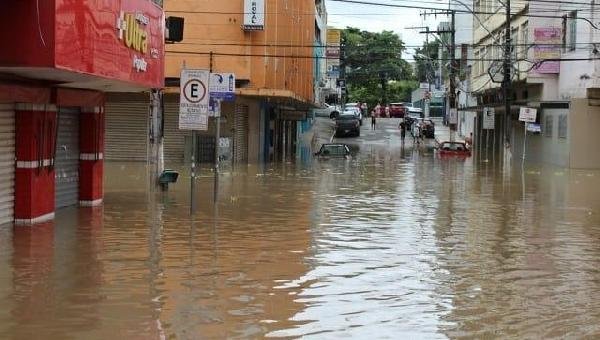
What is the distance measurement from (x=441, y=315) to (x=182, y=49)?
104 ft

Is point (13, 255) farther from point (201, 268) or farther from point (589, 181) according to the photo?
point (589, 181)

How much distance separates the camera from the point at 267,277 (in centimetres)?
1019

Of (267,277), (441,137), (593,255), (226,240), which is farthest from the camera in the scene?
(441,137)

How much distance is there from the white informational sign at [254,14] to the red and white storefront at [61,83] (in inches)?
741

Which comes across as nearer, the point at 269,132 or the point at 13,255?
the point at 13,255

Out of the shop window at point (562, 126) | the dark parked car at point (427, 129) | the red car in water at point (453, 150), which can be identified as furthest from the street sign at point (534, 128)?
the dark parked car at point (427, 129)

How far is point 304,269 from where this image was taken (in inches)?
426

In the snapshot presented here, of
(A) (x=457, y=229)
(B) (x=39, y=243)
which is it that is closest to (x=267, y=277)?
(B) (x=39, y=243)

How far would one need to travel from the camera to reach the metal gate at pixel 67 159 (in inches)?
665

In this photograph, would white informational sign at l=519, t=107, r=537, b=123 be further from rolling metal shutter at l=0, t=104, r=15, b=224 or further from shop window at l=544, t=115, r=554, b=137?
rolling metal shutter at l=0, t=104, r=15, b=224

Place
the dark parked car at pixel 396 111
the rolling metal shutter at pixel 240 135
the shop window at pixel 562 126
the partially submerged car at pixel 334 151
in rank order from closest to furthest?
the shop window at pixel 562 126
the rolling metal shutter at pixel 240 135
the partially submerged car at pixel 334 151
the dark parked car at pixel 396 111

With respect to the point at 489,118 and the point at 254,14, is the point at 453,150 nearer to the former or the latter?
the point at 489,118

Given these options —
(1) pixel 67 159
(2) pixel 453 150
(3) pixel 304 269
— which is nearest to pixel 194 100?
(1) pixel 67 159

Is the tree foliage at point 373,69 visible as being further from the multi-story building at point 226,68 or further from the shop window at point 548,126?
the multi-story building at point 226,68
